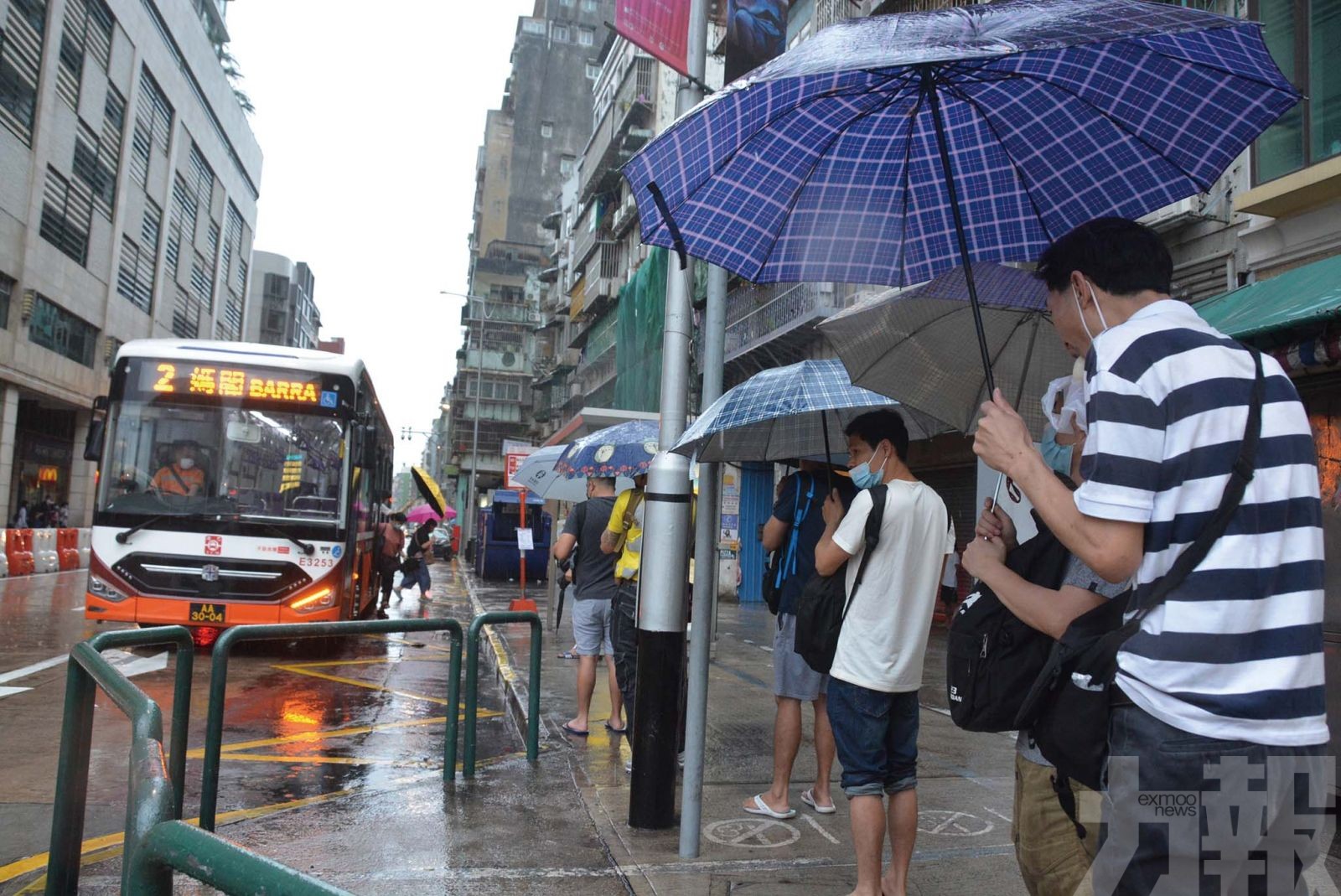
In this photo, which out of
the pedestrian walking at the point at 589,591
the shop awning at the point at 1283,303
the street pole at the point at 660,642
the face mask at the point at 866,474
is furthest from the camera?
the pedestrian walking at the point at 589,591

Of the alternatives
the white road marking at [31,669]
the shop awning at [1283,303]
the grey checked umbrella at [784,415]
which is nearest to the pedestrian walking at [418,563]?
the white road marking at [31,669]

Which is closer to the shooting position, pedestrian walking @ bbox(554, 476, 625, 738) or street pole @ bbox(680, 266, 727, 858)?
street pole @ bbox(680, 266, 727, 858)

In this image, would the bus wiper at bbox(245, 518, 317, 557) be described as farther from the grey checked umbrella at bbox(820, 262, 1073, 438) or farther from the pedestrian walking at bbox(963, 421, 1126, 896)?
the pedestrian walking at bbox(963, 421, 1126, 896)

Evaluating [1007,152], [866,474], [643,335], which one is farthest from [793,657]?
[643,335]

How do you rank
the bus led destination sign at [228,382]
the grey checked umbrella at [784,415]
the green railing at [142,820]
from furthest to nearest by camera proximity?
1. the bus led destination sign at [228,382]
2. the grey checked umbrella at [784,415]
3. the green railing at [142,820]

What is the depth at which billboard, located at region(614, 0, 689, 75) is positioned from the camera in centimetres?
582

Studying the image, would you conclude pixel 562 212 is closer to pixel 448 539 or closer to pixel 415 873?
pixel 448 539

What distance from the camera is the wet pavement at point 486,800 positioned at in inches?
166

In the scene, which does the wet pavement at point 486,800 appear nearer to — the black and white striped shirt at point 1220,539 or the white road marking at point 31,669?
the white road marking at point 31,669

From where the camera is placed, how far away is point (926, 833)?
4922 millimetres

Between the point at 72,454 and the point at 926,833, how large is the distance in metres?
39.0

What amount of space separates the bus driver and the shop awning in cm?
953

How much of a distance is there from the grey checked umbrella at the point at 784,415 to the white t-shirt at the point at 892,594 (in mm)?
892

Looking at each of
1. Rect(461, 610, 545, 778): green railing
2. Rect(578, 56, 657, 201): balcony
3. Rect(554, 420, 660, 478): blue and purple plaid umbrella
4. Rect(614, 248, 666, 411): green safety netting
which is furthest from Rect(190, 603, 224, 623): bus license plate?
Rect(578, 56, 657, 201): balcony
